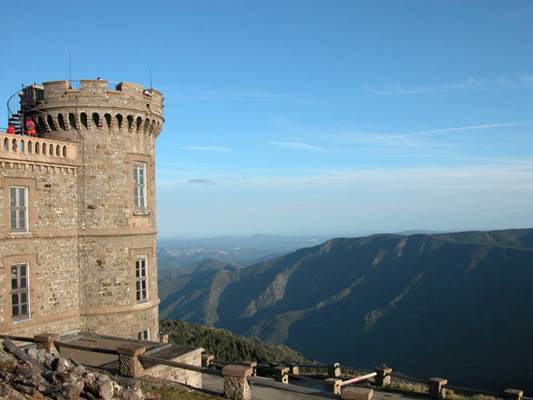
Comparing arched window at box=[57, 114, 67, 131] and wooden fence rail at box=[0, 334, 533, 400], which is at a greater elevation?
arched window at box=[57, 114, 67, 131]

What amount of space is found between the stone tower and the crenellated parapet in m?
0.04

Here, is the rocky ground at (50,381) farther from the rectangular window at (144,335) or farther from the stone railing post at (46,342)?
the rectangular window at (144,335)

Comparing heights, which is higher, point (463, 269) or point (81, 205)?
point (81, 205)

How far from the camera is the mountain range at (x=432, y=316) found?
99812 mm

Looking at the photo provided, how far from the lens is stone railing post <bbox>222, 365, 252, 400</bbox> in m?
13.3

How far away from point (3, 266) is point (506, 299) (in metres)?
131

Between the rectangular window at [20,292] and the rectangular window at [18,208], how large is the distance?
1414 mm

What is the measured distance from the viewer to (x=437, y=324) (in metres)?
130

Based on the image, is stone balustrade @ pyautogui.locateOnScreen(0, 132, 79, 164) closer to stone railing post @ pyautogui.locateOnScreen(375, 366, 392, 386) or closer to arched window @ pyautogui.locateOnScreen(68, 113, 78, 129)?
arched window @ pyautogui.locateOnScreen(68, 113, 78, 129)

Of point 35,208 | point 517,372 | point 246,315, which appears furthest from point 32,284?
point 246,315

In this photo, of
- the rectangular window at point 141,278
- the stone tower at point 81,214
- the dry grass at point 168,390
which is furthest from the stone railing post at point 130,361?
the rectangular window at point 141,278

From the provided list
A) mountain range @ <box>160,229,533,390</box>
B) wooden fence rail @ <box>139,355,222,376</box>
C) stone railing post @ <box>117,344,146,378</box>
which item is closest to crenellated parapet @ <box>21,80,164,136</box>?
stone railing post @ <box>117,344,146,378</box>

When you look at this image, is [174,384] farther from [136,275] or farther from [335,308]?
[335,308]

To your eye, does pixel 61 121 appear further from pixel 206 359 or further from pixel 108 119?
pixel 206 359
